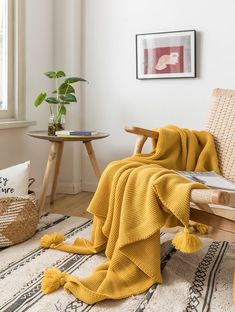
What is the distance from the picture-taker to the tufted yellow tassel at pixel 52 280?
4.06 ft

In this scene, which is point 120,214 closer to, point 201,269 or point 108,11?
point 201,269

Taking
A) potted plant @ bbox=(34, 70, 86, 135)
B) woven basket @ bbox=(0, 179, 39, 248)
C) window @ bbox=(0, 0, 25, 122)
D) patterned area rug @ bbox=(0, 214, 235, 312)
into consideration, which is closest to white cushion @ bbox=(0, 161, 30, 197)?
woven basket @ bbox=(0, 179, 39, 248)

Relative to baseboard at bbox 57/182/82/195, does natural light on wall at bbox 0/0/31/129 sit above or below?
above

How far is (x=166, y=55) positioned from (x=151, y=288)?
153cm

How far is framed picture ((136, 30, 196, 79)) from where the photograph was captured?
2.28 m

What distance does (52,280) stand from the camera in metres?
1.25

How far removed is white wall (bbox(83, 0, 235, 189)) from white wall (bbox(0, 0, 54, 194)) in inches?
10.3

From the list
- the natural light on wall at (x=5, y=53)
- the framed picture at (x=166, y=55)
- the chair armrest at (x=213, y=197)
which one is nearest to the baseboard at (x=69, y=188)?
the natural light on wall at (x=5, y=53)

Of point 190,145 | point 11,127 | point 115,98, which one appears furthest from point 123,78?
point 190,145

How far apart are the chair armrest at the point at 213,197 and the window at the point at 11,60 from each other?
1.46 meters

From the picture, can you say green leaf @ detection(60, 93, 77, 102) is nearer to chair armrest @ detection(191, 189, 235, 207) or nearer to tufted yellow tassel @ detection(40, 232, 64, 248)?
tufted yellow tassel @ detection(40, 232, 64, 248)

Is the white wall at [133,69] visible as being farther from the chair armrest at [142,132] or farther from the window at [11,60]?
the chair armrest at [142,132]

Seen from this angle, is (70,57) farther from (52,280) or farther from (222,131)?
(52,280)

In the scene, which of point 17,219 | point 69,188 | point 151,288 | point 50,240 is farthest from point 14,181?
point 69,188
